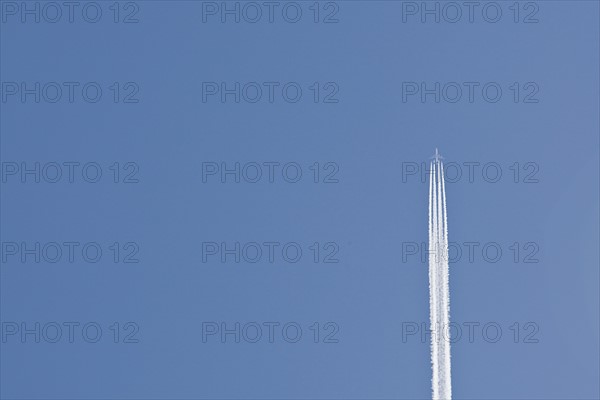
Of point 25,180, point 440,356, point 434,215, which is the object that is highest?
point 25,180

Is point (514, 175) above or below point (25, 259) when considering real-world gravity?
above

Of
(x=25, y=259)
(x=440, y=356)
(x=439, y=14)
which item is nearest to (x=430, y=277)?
(x=440, y=356)

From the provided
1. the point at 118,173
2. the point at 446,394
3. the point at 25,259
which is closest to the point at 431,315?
the point at 446,394

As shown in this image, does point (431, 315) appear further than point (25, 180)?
No

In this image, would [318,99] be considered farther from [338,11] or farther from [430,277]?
[430,277]

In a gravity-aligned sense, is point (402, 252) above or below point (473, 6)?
below

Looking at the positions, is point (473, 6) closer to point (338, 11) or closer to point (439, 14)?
point (439, 14)
